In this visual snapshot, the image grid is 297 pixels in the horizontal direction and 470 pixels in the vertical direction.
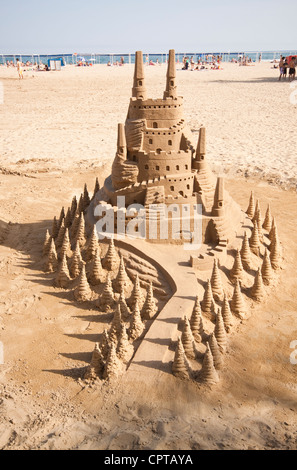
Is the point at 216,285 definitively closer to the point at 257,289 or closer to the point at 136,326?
the point at 257,289

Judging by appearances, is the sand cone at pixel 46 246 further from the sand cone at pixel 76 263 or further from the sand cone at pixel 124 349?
the sand cone at pixel 124 349

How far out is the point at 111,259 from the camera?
1573 cm

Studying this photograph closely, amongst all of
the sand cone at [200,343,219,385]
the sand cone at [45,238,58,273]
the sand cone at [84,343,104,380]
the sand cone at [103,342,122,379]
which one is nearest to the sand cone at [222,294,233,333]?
the sand cone at [200,343,219,385]

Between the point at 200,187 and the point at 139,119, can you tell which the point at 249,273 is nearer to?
the point at 200,187

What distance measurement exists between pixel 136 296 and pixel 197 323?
91.2 inches

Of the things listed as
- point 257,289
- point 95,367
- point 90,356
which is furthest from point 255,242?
point 95,367

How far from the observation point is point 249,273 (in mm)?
16234

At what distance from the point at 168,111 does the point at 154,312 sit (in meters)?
7.78

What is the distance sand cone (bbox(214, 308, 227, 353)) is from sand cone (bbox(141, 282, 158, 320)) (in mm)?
2133

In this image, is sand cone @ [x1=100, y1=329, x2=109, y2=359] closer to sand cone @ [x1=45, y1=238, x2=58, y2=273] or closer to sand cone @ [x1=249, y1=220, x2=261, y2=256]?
sand cone @ [x1=45, y1=238, x2=58, y2=273]

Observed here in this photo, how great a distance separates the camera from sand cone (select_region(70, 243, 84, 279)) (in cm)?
1608

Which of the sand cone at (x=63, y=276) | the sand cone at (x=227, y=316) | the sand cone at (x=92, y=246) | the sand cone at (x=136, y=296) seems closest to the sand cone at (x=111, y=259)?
the sand cone at (x=92, y=246)

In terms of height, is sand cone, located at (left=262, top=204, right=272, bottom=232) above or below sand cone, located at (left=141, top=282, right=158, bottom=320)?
above

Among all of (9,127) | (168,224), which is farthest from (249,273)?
(9,127)
